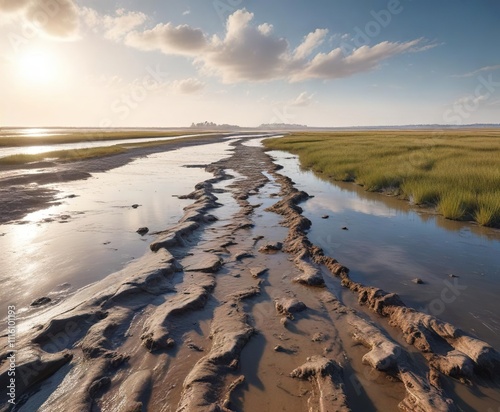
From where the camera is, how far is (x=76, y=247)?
7805 millimetres

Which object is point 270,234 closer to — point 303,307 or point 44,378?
point 303,307

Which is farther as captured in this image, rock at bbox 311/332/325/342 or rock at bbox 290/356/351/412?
rock at bbox 311/332/325/342

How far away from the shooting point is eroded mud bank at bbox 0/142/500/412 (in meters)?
3.28

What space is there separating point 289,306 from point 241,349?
124 centimetres

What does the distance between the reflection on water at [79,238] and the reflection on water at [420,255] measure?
210 inches

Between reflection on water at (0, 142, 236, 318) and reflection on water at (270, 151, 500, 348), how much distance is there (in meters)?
5.34

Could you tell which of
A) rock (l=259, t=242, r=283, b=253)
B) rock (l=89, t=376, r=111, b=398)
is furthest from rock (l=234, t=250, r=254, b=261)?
rock (l=89, t=376, r=111, b=398)

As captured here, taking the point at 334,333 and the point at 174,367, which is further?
the point at 334,333

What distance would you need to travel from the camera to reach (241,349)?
4.08 m

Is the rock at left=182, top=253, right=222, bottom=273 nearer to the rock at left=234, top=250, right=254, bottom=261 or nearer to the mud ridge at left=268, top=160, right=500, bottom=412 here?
the rock at left=234, top=250, right=254, bottom=261

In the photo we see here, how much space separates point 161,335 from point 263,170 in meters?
19.7

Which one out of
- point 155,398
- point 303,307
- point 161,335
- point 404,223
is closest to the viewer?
point 155,398

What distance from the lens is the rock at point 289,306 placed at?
4.98 metres

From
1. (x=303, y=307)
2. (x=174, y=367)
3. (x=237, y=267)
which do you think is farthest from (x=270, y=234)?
(x=174, y=367)
